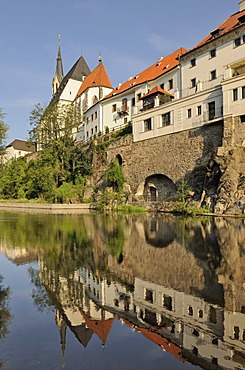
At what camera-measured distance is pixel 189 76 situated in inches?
1388

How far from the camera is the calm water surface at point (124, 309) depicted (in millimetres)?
3945

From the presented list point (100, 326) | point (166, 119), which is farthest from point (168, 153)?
point (100, 326)

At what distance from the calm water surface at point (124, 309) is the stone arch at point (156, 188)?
24.0 m

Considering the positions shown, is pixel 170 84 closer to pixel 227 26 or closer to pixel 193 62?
pixel 193 62

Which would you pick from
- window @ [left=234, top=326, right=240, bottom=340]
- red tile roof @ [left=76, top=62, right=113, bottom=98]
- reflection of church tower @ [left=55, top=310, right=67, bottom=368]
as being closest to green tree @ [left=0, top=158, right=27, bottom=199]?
red tile roof @ [left=76, top=62, right=113, bottom=98]

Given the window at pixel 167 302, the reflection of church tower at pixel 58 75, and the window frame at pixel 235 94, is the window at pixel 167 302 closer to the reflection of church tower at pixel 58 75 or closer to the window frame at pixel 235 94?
the window frame at pixel 235 94

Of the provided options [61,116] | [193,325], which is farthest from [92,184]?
[193,325]

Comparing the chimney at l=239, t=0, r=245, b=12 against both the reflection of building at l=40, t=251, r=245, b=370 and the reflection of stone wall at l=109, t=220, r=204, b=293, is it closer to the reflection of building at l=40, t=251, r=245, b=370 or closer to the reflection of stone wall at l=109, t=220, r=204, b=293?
the reflection of stone wall at l=109, t=220, r=204, b=293

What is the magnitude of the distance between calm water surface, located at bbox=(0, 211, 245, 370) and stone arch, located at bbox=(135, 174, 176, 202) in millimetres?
23977

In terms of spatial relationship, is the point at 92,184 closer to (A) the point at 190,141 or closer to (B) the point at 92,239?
(A) the point at 190,141

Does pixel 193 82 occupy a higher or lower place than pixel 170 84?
lower

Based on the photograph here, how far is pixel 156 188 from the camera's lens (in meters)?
36.5

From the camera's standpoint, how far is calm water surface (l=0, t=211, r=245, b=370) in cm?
395

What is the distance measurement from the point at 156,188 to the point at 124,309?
Result: 3115 centimetres
